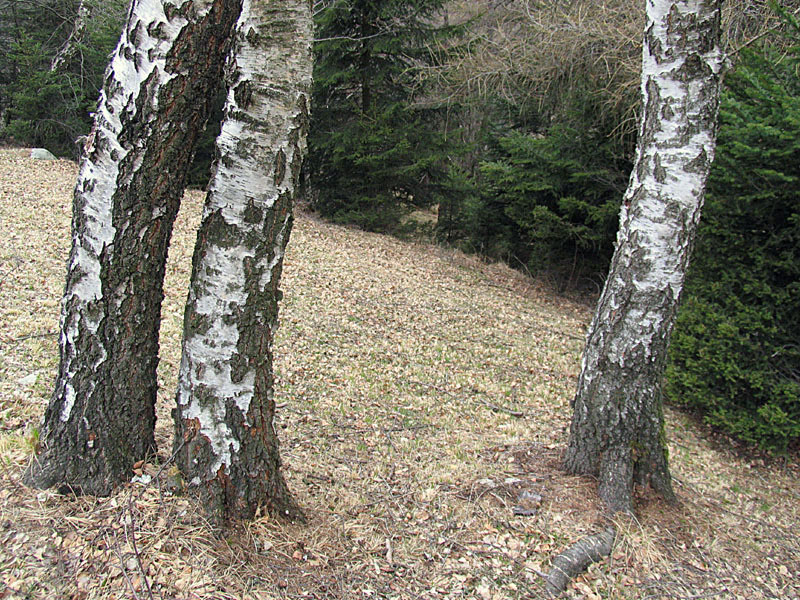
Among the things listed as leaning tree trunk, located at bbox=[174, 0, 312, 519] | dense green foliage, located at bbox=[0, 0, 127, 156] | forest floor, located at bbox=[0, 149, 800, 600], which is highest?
dense green foliage, located at bbox=[0, 0, 127, 156]

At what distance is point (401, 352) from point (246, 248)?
4292 millimetres

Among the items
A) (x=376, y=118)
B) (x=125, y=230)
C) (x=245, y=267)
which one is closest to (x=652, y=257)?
(x=245, y=267)

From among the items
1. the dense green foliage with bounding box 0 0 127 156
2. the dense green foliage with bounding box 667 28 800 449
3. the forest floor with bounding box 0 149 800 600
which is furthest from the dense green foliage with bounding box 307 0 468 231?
the dense green foliage with bounding box 667 28 800 449

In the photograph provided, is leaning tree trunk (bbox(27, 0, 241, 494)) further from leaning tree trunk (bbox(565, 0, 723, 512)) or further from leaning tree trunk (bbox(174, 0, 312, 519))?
leaning tree trunk (bbox(565, 0, 723, 512))

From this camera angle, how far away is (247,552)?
256 cm

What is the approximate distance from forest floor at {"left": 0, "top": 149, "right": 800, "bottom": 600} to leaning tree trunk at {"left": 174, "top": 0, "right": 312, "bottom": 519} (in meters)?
0.25

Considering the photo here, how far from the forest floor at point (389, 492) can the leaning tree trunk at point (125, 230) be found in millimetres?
243

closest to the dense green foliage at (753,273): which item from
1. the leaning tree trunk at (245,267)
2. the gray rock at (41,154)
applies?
the leaning tree trunk at (245,267)

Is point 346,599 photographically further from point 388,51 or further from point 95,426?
point 388,51

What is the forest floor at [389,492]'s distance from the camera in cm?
244

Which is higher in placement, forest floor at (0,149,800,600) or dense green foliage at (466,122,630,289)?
dense green foliage at (466,122,630,289)

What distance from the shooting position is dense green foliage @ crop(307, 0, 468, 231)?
12.4m

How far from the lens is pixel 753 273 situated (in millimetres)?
5125

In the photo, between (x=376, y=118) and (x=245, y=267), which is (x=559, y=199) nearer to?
(x=376, y=118)
